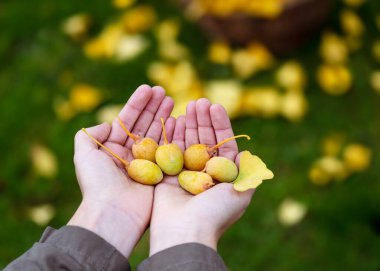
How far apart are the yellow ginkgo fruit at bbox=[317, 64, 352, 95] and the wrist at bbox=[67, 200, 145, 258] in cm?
159

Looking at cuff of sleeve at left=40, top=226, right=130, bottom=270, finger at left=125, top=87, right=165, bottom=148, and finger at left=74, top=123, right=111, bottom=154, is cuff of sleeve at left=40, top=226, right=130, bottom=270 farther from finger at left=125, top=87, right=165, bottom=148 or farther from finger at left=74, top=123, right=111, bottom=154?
finger at left=125, top=87, right=165, bottom=148

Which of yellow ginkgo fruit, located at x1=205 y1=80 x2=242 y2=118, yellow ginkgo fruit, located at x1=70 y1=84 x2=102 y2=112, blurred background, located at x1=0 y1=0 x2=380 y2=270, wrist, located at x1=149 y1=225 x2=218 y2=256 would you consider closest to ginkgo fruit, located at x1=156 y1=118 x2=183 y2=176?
A: wrist, located at x1=149 y1=225 x2=218 y2=256

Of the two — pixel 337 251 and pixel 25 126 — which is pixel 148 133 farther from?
pixel 25 126

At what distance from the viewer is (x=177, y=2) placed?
317 centimetres

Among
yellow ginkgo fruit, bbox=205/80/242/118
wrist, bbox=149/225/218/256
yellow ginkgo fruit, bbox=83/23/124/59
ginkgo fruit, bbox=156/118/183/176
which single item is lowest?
yellow ginkgo fruit, bbox=205/80/242/118

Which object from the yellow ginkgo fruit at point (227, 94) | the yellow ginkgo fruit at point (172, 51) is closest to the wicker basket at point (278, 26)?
the yellow ginkgo fruit at point (172, 51)

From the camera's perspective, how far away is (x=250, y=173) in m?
1.62

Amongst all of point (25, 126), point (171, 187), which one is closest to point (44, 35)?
point (25, 126)

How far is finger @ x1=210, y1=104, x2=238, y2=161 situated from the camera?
171 cm

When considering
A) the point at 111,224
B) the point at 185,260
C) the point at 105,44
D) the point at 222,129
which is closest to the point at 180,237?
the point at 185,260

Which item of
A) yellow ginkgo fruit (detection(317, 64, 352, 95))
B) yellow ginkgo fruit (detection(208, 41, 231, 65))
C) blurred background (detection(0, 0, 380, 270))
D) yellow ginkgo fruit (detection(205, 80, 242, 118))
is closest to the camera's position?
blurred background (detection(0, 0, 380, 270))

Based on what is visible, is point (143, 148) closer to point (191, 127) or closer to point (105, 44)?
point (191, 127)

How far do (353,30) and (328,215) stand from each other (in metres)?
1.12

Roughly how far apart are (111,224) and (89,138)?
0.94 ft
